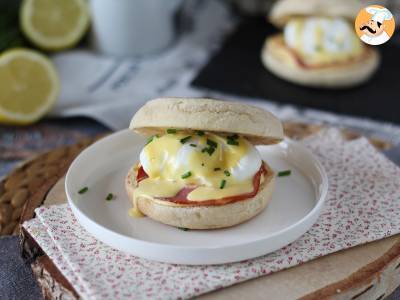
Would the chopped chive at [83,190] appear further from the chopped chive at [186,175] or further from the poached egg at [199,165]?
the chopped chive at [186,175]

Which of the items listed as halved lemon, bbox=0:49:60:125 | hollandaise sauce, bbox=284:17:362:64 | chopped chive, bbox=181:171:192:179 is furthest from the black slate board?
chopped chive, bbox=181:171:192:179

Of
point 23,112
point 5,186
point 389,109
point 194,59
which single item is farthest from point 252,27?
point 5,186

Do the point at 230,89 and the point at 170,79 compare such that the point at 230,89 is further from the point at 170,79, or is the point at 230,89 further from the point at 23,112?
the point at 23,112

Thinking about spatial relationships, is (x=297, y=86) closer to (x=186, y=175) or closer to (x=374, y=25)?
(x=374, y=25)

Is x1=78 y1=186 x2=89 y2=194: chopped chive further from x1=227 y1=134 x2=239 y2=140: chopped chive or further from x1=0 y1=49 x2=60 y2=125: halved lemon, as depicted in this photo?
x1=0 y1=49 x2=60 y2=125: halved lemon

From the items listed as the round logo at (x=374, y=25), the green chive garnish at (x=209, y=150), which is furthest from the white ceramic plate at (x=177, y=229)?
the round logo at (x=374, y=25)

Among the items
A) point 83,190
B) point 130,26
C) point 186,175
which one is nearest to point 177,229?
point 186,175
